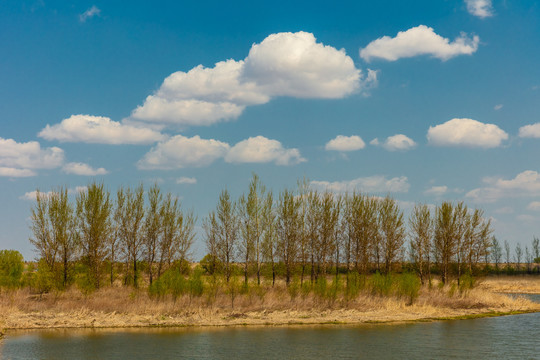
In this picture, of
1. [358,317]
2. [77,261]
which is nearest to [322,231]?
[358,317]

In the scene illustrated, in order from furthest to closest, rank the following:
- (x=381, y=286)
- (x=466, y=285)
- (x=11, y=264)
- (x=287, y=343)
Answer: (x=11, y=264), (x=466, y=285), (x=381, y=286), (x=287, y=343)

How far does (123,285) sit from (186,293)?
9.64m

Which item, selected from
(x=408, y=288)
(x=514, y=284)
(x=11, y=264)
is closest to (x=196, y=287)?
(x=408, y=288)

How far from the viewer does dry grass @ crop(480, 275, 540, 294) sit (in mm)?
64000

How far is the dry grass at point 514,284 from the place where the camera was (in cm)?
6400

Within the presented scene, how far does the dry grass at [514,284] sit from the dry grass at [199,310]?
30.5 metres

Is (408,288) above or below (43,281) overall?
below

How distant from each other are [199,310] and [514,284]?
192 ft

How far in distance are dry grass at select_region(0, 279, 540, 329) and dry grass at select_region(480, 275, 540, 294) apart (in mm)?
30487

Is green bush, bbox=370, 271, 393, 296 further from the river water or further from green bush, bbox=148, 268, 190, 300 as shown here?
green bush, bbox=148, 268, 190, 300

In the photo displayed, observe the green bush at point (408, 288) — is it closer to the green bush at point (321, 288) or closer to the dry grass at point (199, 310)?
the dry grass at point (199, 310)

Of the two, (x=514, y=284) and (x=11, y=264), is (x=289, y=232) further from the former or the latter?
(x=514, y=284)

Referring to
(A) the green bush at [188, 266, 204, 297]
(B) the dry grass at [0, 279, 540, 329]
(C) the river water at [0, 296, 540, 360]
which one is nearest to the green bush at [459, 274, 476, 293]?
(B) the dry grass at [0, 279, 540, 329]

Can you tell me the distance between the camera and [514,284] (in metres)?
71.1
